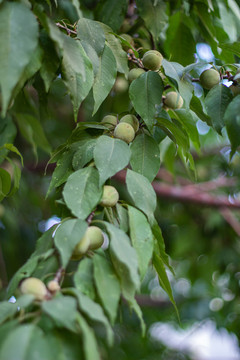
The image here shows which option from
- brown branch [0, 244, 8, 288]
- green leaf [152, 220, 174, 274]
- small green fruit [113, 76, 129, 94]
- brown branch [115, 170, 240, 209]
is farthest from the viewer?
brown branch [115, 170, 240, 209]

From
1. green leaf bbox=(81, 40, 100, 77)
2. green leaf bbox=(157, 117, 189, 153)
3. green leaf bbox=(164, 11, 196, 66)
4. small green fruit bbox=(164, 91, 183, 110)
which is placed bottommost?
green leaf bbox=(164, 11, 196, 66)

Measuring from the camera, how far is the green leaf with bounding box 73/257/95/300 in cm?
56

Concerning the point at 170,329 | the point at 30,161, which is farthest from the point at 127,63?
the point at 170,329

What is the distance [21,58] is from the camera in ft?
1.78

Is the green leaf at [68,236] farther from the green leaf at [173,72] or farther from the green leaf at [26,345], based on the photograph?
the green leaf at [173,72]

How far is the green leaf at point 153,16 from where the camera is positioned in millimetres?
1070

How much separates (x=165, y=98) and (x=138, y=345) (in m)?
1.90

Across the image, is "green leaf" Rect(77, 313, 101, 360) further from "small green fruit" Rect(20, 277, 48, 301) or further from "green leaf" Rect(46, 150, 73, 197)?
"green leaf" Rect(46, 150, 73, 197)

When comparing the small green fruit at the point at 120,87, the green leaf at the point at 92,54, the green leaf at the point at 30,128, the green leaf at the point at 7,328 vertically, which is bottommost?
the small green fruit at the point at 120,87

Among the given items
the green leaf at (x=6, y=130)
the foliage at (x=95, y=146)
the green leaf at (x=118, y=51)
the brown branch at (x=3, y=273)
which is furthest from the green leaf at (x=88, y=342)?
the brown branch at (x=3, y=273)

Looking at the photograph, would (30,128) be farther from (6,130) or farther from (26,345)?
(26,345)

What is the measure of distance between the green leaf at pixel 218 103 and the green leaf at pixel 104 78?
0.57ft

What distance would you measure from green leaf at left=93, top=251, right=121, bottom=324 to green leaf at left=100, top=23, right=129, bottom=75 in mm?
420

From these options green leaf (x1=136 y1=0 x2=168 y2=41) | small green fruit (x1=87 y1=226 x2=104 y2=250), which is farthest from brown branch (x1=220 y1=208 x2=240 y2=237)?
small green fruit (x1=87 y1=226 x2=104 y2=250)
